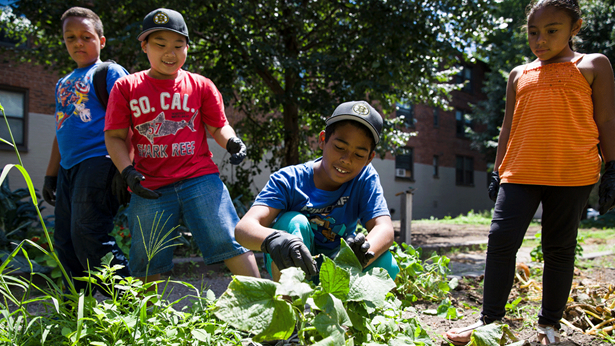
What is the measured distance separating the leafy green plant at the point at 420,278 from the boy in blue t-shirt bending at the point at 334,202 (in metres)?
0.61

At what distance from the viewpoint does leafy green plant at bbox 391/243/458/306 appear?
8.73 ft

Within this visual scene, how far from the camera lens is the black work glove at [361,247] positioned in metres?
1.65

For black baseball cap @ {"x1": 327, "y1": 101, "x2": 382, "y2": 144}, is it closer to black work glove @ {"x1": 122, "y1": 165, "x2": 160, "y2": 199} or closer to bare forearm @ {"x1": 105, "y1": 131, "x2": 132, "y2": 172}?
black work glove @ {"x1": 122, "y1": 165, "x2": 160, "y2": 199}

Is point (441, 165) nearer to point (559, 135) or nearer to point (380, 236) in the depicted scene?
point (559, 135)

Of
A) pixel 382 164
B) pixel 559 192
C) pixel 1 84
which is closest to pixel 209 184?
pixel 559 192

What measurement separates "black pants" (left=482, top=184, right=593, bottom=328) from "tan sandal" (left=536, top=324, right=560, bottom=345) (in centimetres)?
3

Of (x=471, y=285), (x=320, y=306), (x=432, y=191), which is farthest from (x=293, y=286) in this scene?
(x=432, y=191)

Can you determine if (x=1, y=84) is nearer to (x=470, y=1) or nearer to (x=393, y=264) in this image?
(x=470, y=1)

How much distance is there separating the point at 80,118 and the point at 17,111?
32.2ft

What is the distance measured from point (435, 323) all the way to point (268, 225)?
1.12 metres

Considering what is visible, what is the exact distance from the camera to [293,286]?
120 cm

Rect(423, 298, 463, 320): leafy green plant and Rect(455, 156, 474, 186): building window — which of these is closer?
Rect(423, 298, 463, 320): leafy green plant

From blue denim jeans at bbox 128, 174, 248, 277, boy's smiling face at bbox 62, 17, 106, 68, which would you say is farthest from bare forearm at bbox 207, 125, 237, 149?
boy's smiling face at bbox 62, 17, 106, 68

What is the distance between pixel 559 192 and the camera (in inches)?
82.1
